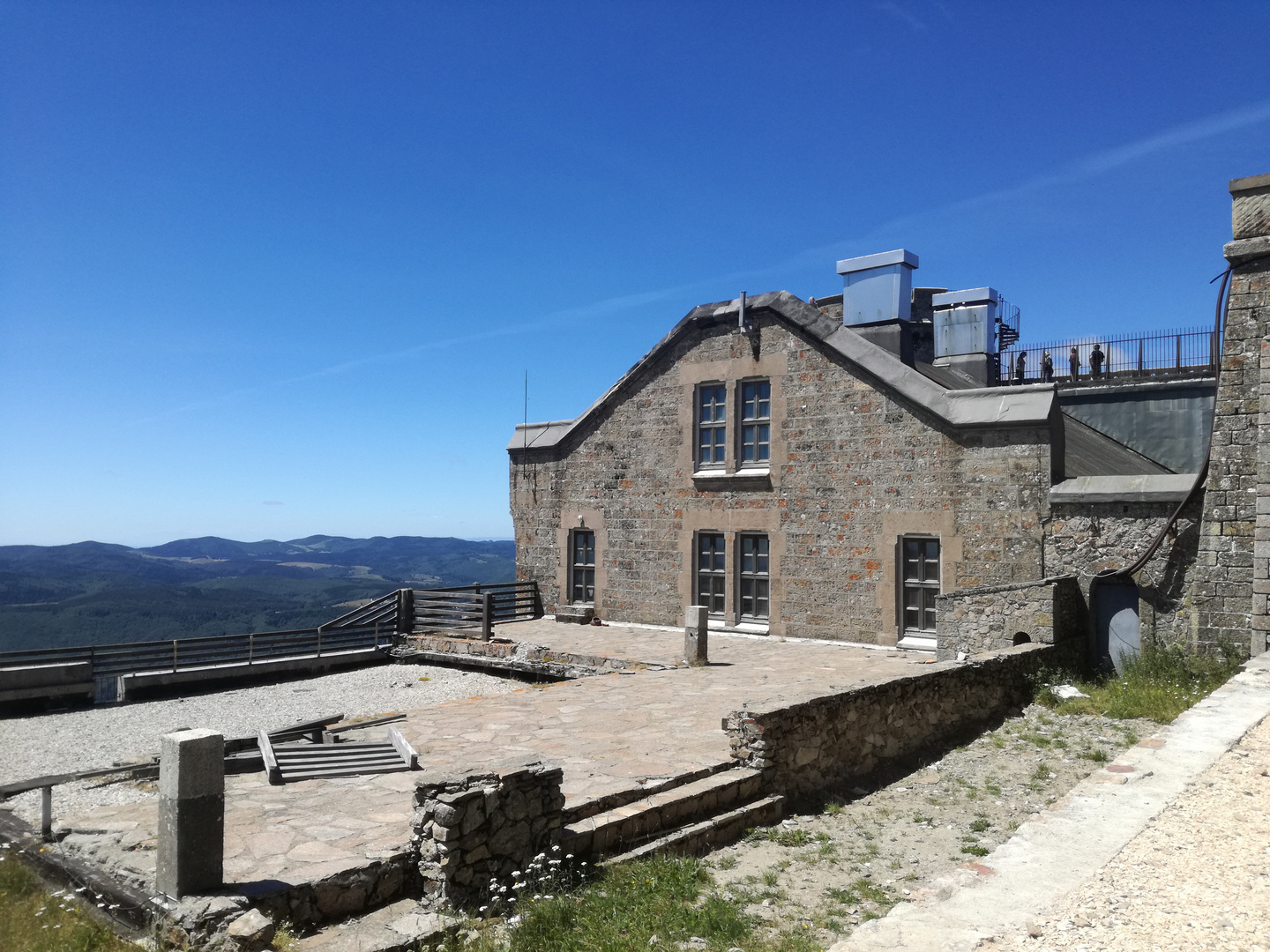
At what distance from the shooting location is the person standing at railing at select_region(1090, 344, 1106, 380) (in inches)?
903

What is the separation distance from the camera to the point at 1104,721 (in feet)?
37.9

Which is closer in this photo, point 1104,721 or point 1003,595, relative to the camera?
point 1104,721

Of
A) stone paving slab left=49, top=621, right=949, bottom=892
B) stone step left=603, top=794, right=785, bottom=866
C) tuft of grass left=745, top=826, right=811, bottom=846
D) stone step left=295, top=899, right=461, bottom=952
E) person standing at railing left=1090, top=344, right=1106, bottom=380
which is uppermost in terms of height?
person standing at railing left=1090, top=344, right=1106, bottom=380

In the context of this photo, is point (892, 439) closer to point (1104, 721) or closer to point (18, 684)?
point (1104, 721)

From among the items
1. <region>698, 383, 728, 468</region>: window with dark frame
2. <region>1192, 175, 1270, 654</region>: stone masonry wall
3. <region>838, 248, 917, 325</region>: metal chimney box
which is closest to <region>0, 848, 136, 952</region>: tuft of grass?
<region>1192, 175, 1270, 654</region>: stone masonry wall

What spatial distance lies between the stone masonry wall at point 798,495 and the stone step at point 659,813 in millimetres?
8292

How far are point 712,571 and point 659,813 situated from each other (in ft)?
37.3

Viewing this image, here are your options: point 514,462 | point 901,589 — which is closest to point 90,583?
point 514,462

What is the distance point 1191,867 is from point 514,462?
18.8 m

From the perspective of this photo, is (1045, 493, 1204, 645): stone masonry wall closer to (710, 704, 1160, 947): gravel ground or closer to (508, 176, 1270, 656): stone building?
(508, 176, 1270, 656): stone building

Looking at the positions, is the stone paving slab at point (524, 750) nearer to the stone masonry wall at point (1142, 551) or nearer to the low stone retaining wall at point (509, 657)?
the low stone retaining wall at point (509, 657)

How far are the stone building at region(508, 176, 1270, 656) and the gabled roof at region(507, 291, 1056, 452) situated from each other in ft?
0.14

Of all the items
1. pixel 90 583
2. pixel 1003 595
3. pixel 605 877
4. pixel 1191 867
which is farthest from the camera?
pixel 90 583

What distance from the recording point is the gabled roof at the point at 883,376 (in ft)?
47.6
